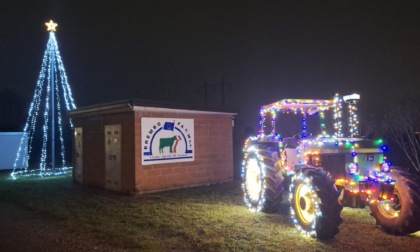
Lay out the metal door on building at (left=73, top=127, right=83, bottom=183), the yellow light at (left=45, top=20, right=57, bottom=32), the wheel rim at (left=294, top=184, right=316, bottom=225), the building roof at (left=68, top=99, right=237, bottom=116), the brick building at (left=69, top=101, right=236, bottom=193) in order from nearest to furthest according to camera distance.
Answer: the wheel rim at (left=294, top=184, right=316, bottom=225)
the building roof at (left=68, top=99, right=237, bottom=116)
the brick building at (left=69, top=101, right=236, bottom=193)
the metal door on building at (left=73, top=127, right=83, bottom=183)
the yellow light at (left=45, top=20, right=57, bottom=32)

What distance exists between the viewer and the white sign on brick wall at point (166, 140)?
12133mm

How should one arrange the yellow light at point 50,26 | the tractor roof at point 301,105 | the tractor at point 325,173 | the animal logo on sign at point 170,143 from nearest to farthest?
the tractor at point 325,173 → the tractor roof at point 301,105 → the animal logo on sign at point 170,143 → the yellow light at point 50,26

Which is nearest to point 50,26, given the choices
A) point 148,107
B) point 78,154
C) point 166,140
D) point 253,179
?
point 78,154

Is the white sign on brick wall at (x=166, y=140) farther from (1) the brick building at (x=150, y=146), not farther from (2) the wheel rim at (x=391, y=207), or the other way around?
(2) the wheel rim at (x=391, y=207)

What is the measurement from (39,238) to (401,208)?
6778mm

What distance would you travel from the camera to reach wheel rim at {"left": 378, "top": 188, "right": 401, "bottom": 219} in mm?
7043

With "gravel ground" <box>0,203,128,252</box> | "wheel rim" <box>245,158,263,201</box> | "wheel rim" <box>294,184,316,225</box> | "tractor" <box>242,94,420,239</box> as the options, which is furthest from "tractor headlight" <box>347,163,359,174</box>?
"gravel ground" <box>0,203,128,252</box>

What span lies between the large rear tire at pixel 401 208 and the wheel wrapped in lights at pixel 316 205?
45.3 inches

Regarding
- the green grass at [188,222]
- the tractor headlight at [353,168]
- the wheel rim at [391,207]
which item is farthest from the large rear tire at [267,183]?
the wheel rim at [391,207]

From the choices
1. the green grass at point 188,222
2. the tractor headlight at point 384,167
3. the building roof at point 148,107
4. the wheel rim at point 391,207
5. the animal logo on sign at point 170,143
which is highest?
the building roof at point 148,107

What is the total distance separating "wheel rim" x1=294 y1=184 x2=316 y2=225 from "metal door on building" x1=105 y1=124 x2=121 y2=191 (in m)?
7.07

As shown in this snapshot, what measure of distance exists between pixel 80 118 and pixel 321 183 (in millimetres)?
11384

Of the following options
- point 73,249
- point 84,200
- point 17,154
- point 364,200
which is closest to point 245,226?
point 364,200

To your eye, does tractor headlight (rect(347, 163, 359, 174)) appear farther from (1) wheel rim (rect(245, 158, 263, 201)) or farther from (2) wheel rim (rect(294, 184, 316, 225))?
(1) wheel rim (rect(245, 158, 263, 201))
